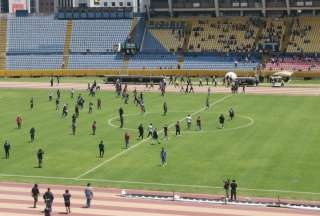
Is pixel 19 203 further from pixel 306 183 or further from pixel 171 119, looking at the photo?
pixel 171 119

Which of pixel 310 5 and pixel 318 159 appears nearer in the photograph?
pixel 318 159

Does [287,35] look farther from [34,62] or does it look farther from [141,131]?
[141,131]

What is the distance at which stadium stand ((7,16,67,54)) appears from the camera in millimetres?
120375

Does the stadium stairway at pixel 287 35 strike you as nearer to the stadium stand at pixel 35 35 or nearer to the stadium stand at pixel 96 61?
the stadium stand at pixel 96 61

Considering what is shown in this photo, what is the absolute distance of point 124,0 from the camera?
181m

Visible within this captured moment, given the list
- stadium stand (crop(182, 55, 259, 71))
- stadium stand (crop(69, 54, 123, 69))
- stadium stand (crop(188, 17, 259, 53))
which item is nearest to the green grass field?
stadium stand (crop(182, 55, 259, 71))

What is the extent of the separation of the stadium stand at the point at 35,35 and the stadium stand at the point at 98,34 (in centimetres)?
249

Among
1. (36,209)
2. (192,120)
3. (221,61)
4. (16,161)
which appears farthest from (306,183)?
(221,61)

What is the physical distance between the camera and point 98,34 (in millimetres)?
122188

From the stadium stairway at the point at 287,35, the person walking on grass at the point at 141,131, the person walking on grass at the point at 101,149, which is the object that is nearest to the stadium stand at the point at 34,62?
the stadium stairway at the point at 287,35

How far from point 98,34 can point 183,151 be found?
7651cm

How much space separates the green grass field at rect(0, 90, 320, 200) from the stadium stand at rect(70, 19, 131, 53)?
47.6 metres

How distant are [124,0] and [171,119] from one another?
399ft

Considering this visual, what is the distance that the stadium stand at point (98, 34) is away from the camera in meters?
120
